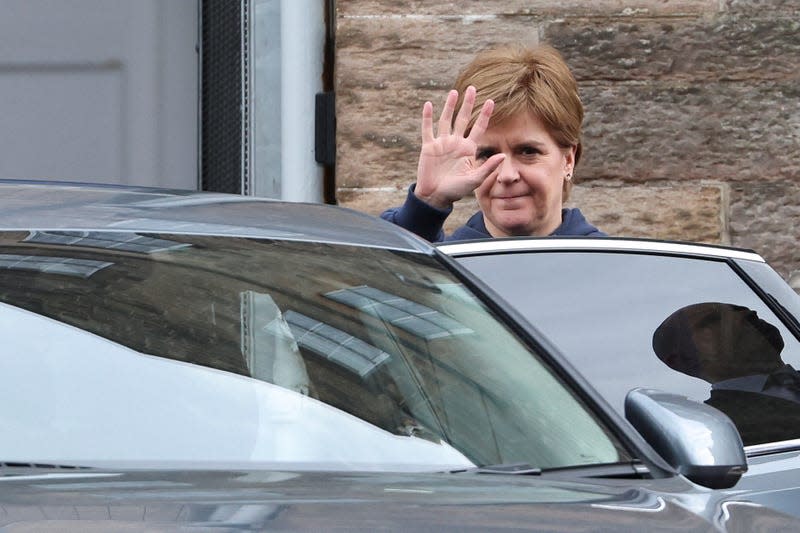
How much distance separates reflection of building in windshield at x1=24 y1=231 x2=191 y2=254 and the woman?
1.27 metres

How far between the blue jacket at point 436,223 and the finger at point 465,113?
182mm

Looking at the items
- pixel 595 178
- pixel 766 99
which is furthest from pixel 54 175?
pixel 766 99

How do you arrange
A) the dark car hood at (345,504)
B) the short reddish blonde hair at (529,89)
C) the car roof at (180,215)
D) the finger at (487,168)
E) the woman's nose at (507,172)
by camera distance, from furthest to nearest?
the short reddish blonde hair at (529,89)
the woman's nose at (507,172)
the finger at (487,168)
the car roof at (180,215)
the dark car hood at (345,504)

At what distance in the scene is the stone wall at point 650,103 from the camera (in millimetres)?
6246

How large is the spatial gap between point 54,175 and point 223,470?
546cm

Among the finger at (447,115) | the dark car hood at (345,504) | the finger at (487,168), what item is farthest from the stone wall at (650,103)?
the dark car hood at (345,504)

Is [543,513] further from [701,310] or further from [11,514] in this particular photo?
[701,310]

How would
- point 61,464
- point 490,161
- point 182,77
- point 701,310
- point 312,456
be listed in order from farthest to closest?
point 182,77 < point 490,161 < point 701,310 < point 312,456 < point 61,464

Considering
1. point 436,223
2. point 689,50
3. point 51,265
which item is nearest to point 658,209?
point 689,50

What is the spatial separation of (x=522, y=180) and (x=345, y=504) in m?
1.99

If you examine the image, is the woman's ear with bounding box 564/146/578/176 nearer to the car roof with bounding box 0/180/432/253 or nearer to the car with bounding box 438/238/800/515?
the car with bounding box 438/238/800/515

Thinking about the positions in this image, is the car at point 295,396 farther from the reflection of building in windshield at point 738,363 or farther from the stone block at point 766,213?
the stone block at point 766,213

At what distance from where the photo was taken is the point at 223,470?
1949 millimetres

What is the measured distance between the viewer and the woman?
3.59 meters
